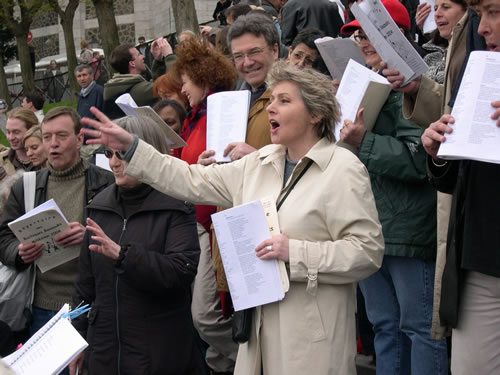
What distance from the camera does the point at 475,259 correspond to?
3271 mm

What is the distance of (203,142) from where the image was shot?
545cm

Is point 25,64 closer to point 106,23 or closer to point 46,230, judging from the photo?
point 106,23

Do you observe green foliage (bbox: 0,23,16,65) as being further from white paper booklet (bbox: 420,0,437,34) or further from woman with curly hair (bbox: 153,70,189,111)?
white paper booklet (bbox: 420,0,437,34)

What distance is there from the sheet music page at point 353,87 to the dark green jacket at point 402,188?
197mm

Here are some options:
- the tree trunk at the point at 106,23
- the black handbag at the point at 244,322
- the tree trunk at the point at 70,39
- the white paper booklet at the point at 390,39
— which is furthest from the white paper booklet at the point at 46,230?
the tree trunk at the point at 70,39

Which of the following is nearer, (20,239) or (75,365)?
(75,365)

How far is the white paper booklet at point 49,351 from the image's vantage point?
2.84 meters

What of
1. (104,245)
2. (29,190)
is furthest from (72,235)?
(104,245)

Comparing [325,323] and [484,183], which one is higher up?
[484,183]

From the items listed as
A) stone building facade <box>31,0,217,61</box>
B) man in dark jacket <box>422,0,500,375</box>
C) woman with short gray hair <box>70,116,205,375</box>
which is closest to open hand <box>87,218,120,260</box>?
woman with short gray hair <box>70,116,205,375</box>

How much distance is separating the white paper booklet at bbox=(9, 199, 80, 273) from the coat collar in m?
1.50

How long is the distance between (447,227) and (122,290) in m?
1.74

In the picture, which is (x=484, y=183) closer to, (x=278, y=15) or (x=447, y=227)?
(x=447, y=227)

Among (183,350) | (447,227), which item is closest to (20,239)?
(183,350)
